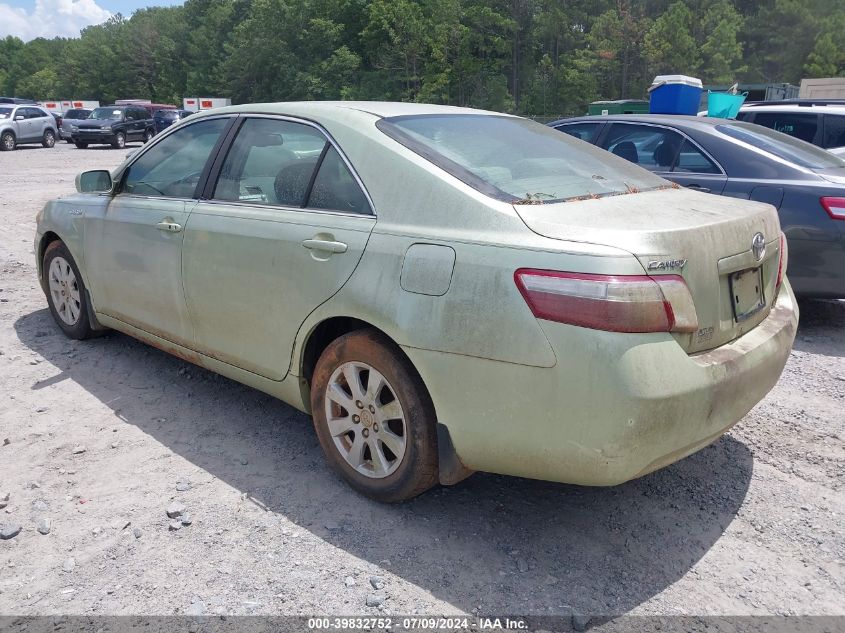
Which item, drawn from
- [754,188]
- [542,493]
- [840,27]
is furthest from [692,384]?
[840,27]

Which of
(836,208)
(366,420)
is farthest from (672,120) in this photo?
(366,420)

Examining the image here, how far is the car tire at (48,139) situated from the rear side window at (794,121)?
28465 millimetres

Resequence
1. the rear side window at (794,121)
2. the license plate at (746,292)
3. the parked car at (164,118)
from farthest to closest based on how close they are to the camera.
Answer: the parked car at (164,118)
the rear side window at (794,121)
the license plate at (746,292)

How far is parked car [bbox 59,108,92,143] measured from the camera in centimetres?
2965

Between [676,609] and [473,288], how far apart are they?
4.29 ft

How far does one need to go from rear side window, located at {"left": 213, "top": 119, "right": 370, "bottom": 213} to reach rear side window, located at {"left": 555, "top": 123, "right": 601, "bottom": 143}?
3.66m

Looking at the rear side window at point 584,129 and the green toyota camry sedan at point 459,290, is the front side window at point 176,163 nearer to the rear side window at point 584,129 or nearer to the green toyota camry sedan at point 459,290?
A: the green toyota camry sedan at point 459,290

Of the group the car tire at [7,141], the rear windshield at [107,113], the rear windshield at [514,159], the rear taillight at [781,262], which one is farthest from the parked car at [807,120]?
the rear windshield at [107,113]

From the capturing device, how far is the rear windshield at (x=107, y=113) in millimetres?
29984

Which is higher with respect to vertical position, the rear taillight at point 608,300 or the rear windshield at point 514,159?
the rear windshield at point 514,159

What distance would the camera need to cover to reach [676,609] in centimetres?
248

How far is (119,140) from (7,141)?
4280 mm

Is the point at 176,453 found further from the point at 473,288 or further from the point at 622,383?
the point at 622,383

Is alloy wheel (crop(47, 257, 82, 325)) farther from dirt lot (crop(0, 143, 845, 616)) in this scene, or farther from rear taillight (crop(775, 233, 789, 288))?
rear taillight (crop(775, 233, 789, 288))
